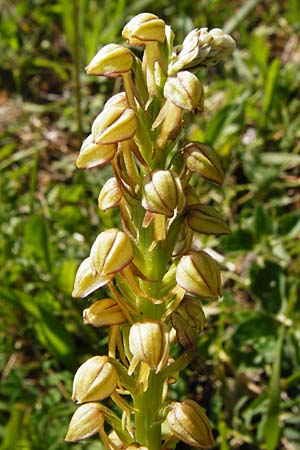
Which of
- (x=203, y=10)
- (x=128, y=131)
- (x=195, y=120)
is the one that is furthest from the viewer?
(x=203, y=10)

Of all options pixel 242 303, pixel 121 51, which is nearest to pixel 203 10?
pixel 242 303

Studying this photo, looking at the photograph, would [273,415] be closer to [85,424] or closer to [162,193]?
[85,424]

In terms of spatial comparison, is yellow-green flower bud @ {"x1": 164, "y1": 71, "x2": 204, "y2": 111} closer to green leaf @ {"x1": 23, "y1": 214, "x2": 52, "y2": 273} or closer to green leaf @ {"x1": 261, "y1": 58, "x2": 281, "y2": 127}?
green leaf @ {"x1": 23, "y1": 214, "x2": 52, "y2": 273}

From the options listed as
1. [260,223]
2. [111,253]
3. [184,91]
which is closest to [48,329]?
[260,223]

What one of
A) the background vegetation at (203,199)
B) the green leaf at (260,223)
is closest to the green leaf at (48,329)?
the background vegetation at (203,199)

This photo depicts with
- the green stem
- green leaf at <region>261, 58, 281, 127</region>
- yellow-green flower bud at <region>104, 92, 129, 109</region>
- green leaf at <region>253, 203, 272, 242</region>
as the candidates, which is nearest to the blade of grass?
green leaf at <region>261, 58, 281, 127</region>

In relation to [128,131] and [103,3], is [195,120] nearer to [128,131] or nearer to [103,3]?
[103,3]
